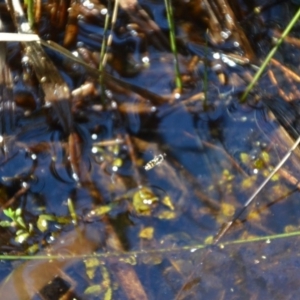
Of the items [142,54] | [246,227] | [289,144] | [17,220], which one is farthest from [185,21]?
[17,220]

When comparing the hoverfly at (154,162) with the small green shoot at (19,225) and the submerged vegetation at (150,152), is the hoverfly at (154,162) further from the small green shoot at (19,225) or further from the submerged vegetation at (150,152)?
the small green shoot at (19,225)

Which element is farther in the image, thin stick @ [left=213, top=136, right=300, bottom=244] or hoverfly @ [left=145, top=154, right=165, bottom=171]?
hoverfly @ [left=145, top=154, right=165, bottom=171]

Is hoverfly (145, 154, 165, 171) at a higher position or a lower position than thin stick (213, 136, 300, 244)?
higher

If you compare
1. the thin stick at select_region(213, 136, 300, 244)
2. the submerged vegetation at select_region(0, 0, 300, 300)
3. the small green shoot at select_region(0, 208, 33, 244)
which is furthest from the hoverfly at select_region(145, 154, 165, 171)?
the small green shoot at select_region(0, 208, 33, 244)

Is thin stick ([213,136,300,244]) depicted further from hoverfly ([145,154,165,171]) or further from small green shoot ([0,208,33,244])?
small green shoot ([0,208,33,244])

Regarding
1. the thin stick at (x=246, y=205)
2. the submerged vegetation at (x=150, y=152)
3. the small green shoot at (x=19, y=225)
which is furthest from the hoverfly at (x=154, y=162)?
the small green shoot at (x=19, y=225)

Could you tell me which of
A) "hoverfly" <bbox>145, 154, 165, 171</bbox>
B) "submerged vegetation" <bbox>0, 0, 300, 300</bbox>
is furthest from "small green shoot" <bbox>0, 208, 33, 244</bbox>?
"hoverfly" <bbox>145, 154, 165, 171</bbox>

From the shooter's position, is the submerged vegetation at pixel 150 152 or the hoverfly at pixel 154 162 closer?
the submerged vegetation at pixel 150 152

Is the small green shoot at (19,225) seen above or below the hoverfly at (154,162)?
below
